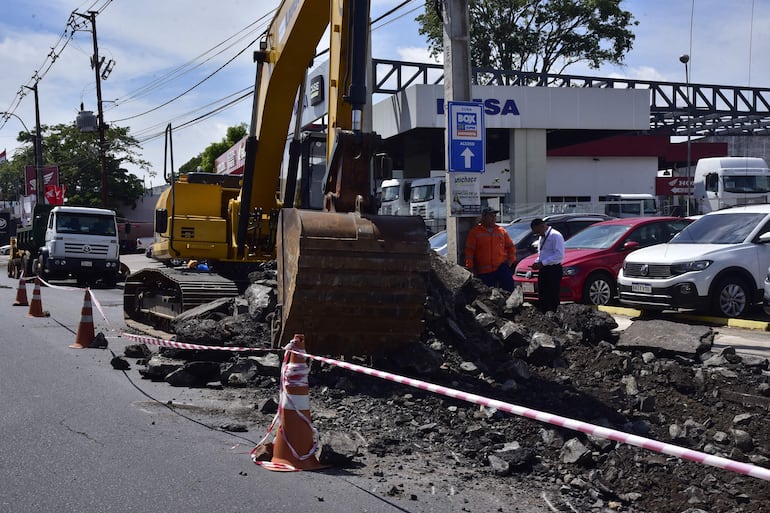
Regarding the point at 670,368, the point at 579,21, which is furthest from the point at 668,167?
the point at 670,368

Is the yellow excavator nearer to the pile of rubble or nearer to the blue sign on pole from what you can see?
the pile of rubble

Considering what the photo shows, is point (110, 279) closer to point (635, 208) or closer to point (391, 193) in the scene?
point (391, 193)

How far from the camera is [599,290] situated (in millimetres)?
14562

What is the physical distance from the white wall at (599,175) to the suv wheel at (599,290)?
3142 centimetres

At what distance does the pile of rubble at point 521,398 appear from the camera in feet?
18.1

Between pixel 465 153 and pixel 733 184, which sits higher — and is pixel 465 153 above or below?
below

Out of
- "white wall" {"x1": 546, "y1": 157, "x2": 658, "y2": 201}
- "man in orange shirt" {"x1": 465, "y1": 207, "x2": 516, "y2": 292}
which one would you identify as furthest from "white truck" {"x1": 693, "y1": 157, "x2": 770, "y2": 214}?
"man in orange shirt" {"x1": 465, "y1": 207, "x2": 516, "y2": 292}

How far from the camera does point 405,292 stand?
25.1 ft

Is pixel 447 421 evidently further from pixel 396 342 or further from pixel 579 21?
pixel 579 21

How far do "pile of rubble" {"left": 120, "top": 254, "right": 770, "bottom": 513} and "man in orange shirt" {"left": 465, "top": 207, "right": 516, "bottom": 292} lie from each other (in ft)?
4.00

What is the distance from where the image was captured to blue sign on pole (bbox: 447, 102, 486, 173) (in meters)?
12.6

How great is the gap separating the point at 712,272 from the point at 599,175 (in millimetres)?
35318

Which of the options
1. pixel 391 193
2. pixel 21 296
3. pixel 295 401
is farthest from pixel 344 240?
pixel 391 193

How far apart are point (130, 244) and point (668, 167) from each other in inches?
1595
